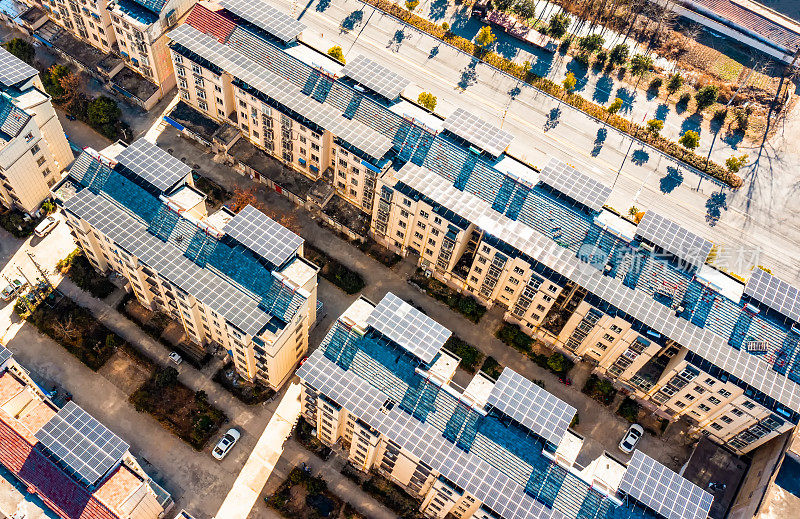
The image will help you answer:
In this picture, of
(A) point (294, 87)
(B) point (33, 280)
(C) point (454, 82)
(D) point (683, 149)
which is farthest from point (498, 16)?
(B) point (33, 280)

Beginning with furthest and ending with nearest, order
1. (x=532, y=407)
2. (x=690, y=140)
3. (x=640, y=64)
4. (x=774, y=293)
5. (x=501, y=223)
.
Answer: (x=640, y=64)
(x=690, y=140)
(x=501, y=223)
(x=774, y=293)
(x=532, y=407)

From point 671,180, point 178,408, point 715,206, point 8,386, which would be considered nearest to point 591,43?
point 671,180

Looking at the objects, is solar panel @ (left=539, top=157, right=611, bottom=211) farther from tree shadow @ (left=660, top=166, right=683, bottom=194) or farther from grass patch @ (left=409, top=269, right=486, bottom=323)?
tree shadow @ (left=660, top=166, right=683, bottom=194)

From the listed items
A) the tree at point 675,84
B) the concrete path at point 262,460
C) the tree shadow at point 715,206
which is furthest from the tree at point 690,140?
the concrete path at point 262,460

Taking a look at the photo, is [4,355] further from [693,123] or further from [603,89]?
[693,123]

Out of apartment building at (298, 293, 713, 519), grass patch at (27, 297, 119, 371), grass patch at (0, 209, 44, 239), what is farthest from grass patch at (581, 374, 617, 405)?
grass patch at (0, 209, 44, 239)

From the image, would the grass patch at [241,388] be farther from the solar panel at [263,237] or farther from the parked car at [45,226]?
the parked car at [45,226]
